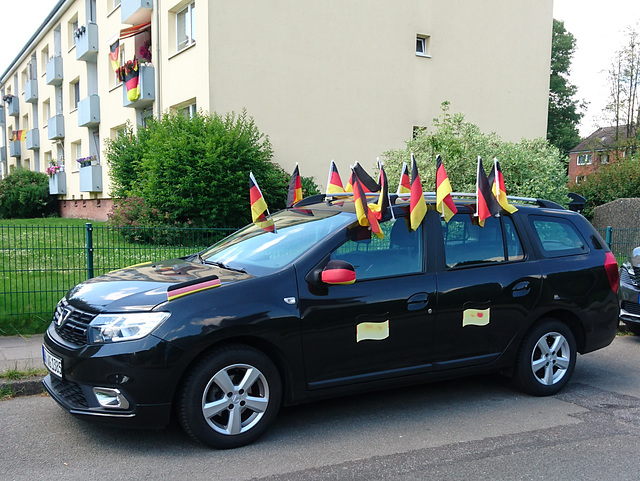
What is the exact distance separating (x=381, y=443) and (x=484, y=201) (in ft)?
7.20

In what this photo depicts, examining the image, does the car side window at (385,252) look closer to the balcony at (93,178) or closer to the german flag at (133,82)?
the german flag at (133,82)

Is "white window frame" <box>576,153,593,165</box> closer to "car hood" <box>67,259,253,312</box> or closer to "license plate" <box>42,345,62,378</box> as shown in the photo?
"car hood" <box>67,259,253,312</box>

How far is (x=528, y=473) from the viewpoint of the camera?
3775 mm

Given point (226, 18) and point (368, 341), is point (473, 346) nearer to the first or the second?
point (368, 341)

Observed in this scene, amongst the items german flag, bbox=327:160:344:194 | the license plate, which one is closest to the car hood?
the license plate

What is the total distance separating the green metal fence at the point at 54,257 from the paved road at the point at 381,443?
235 cm

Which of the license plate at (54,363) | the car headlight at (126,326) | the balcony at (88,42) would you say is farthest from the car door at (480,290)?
the balcony at (88,42)

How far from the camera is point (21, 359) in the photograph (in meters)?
5.94

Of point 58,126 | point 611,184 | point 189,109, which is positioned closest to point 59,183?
point 58,126

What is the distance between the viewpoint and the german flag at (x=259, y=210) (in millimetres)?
4977

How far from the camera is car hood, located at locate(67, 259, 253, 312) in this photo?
398cm

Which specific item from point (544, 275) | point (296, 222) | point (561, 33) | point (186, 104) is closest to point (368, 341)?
point (296, 222)

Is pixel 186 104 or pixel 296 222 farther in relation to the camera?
pixel 186 104

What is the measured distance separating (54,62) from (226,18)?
17424 mm
